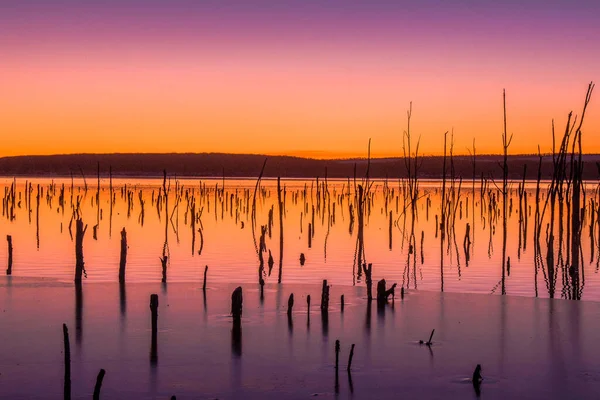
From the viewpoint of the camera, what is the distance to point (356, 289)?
1104 cm

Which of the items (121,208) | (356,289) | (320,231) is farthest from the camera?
(121,208)

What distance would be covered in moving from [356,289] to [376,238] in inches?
332

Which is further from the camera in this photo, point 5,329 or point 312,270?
point 312,270

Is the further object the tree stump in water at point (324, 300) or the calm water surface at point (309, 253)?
the calm water surface at point (309, 253)

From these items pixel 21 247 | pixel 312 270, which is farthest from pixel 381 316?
pixel 21 247

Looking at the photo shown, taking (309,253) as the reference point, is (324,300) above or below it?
above

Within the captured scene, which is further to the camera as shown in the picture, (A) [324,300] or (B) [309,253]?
(B) [309,253]

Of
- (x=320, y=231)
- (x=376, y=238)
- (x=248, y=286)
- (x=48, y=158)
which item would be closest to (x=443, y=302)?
(x=248, y=286)

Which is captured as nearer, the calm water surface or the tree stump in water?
the tree stump in water

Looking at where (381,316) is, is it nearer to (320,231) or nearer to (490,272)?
(490,272)

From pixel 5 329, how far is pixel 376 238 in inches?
476

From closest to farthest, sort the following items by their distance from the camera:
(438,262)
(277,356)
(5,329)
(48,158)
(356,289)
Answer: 1. (277,356)
2. (5,329)
3. (356,289)
4. (438,262)
5. (48,158)

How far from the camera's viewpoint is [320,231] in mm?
20859

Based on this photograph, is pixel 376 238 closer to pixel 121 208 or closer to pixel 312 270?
pixel 312 270
